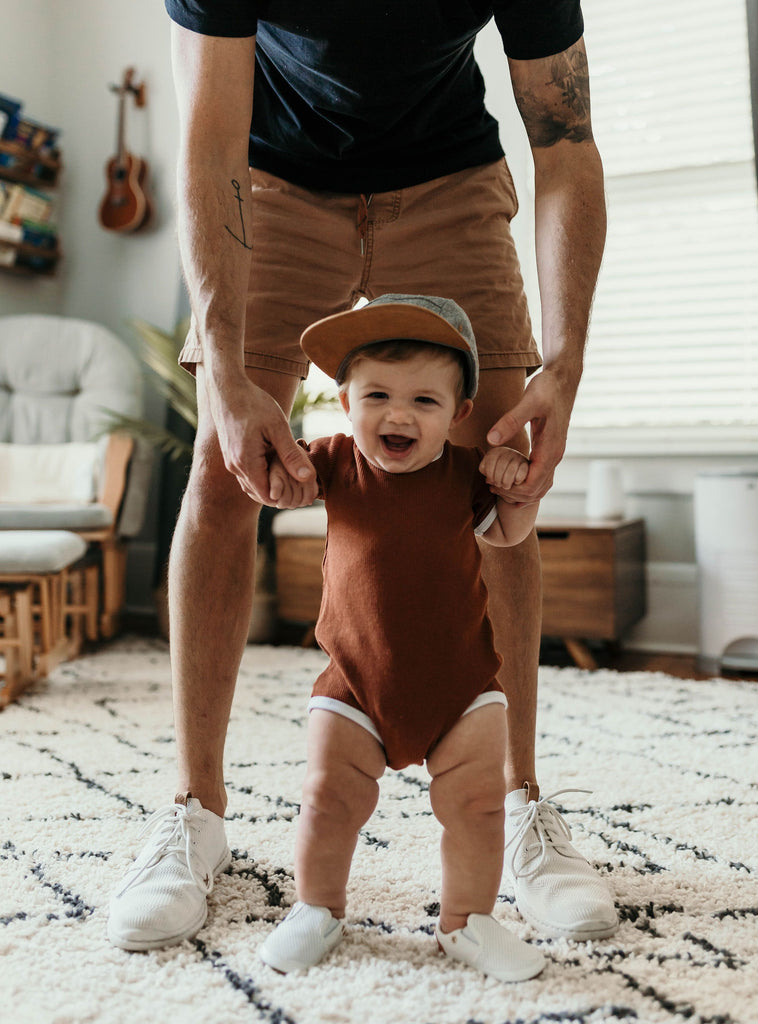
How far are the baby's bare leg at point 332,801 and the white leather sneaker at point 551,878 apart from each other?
9.3 inches

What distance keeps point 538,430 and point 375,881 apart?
0.59 m

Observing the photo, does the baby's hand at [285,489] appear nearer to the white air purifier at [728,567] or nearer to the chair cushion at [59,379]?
the white air purifier at [728,567]

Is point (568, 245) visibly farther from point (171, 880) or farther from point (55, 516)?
point (55, 516)

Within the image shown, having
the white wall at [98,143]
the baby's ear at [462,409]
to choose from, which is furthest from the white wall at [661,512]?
the baby's ear at [462,409]

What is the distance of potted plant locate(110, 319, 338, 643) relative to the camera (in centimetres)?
285

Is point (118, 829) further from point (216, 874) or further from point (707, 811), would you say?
point (707, 811)

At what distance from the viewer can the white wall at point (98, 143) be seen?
11.4 feet

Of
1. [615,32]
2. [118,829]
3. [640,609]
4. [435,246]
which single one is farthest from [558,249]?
[615,32]

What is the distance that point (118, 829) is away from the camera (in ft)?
4.06

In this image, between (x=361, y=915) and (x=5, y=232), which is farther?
(x=5, y=232)

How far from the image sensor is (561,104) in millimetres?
1154

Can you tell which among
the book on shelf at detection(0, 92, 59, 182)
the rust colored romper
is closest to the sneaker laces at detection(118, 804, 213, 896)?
the rust colored romper

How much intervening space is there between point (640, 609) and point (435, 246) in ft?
6.14

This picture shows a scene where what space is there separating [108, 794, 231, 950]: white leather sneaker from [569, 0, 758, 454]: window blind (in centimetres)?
216
